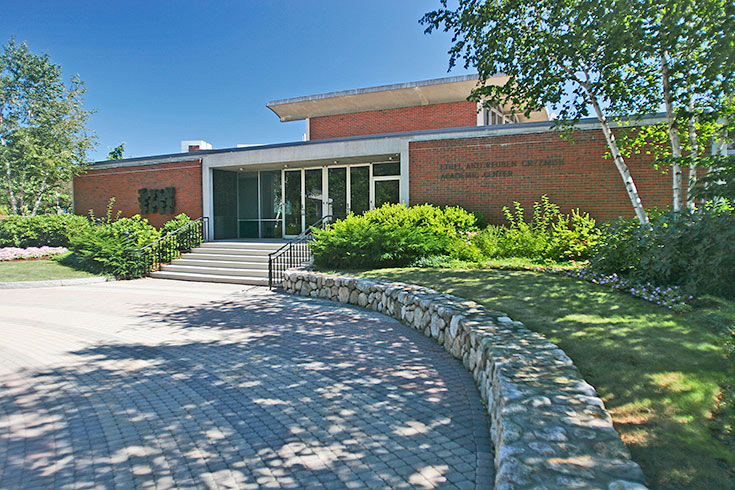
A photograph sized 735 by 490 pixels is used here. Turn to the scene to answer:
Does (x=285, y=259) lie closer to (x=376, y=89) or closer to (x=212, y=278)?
(x=212, y=278)

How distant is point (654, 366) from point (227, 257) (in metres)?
12.3

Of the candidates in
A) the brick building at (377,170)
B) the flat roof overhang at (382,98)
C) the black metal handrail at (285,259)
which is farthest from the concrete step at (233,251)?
the flat roof overhang at (382,98)

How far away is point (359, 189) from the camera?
16.5 m

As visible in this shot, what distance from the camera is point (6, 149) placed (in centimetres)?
2058

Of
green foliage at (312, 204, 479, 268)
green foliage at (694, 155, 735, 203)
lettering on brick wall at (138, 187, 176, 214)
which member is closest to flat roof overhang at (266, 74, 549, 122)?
lettering on brick wall at (138, 187, 176, 214)

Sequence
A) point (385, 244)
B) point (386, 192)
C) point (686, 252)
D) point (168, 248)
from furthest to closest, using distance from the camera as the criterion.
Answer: point (386, 192), point (168, 248), point (385, 244), point (686, 252)

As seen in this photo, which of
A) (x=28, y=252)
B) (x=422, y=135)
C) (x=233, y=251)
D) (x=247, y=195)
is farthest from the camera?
(x=247, y=195)

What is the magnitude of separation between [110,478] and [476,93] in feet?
33.4

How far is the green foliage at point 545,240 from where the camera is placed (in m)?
10.3

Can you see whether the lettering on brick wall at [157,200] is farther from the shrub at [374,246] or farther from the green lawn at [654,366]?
the green lawn at [654,366]

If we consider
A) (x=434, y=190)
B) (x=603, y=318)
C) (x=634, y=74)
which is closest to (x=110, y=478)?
(x=603, y=318)

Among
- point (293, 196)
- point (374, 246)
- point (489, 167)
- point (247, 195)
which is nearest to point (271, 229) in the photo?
point (293, 196)

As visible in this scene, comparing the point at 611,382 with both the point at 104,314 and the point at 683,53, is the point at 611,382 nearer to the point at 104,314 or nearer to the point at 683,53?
the point at 683,53

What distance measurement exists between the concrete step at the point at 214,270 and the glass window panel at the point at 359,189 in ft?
16.2
